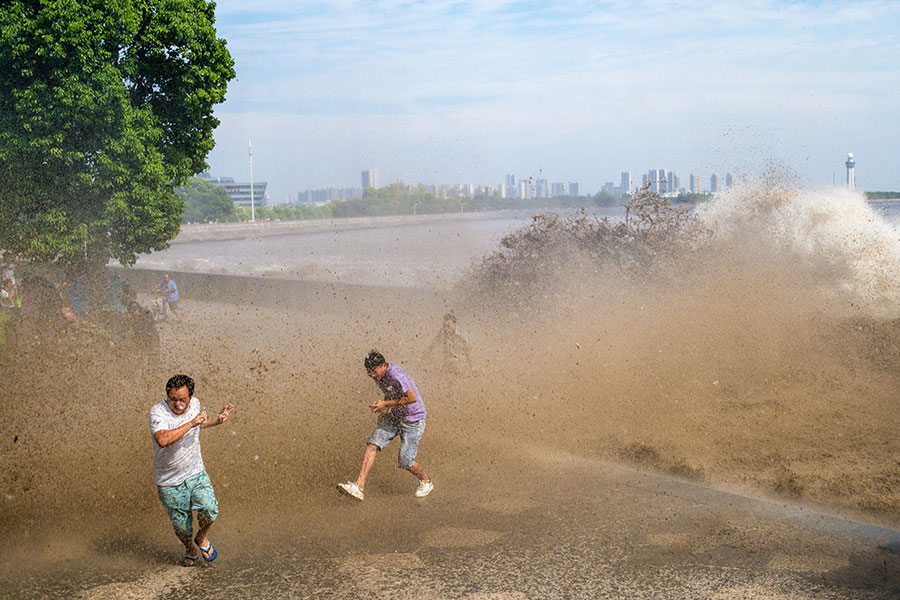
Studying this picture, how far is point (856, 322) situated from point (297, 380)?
9.46 metres

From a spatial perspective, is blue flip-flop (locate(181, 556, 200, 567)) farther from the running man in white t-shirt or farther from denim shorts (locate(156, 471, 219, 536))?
denim shorts (locate(156, 471, 219, 536))

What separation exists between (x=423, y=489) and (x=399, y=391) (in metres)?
1.04

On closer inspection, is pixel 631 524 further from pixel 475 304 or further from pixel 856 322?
pixel 475 304

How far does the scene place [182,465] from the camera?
6336 millimetres

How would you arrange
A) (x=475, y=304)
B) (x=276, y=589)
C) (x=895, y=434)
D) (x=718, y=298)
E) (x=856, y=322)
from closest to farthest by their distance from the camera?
1. (x=276, y=589)
2. (x=895, y=434)
3. (x=856, y=322)
4. (x=718, y=298)
5. (x=475, y=304)

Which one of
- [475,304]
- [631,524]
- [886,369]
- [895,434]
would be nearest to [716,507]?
[631,524]

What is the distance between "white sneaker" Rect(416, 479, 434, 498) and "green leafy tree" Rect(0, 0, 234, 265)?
33.9ft

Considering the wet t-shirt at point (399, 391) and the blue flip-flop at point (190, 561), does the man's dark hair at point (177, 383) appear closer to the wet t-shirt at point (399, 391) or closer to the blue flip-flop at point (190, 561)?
the blue flip-flop at point (190, 561)

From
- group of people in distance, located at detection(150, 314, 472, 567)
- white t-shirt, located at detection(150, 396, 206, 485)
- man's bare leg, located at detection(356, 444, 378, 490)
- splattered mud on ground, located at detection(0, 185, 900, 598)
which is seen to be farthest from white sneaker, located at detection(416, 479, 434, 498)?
white t-shirt, located at detection(150, 396, 206, 485)

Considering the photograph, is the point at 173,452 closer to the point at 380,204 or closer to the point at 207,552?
the point at 207,552

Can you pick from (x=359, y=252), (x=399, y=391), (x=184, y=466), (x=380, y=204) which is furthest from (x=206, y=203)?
(x=184, y=466)

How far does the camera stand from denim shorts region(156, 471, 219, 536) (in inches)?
248

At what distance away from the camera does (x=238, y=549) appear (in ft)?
22.3

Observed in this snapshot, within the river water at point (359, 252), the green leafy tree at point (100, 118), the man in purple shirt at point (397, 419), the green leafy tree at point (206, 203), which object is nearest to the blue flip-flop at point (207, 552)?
the man in purple shirt at point (397, 419)
